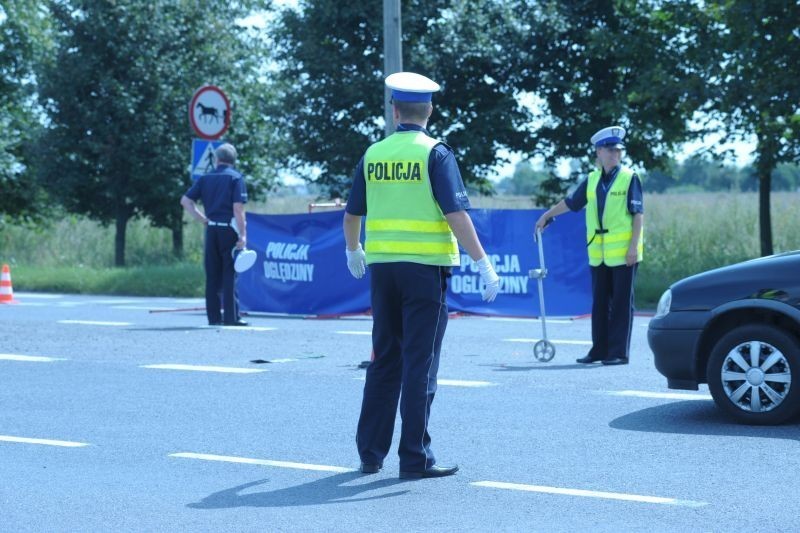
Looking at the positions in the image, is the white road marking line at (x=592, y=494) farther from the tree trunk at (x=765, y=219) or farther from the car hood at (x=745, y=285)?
the tree trunk at (x=765, y=219)

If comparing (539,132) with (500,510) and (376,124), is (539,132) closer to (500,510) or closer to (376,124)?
(376,124)

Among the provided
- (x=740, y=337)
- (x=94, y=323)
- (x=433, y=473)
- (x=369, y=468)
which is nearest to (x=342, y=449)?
(x=369, y=468)

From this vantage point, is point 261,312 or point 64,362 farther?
point 261,312

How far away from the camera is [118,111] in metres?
33.4

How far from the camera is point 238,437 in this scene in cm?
812

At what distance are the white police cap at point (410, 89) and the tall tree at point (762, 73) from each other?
18.4 metres

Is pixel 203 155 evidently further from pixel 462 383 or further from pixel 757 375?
pixel 757 375

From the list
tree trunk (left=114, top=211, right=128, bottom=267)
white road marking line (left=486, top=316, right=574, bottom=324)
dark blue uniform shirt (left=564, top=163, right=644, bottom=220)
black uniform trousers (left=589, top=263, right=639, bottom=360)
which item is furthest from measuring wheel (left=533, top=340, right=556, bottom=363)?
tree trunk (left=114, top=211, right=128, bottom=267)

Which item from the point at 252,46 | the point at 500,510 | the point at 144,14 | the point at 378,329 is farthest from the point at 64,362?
the point at 252,46

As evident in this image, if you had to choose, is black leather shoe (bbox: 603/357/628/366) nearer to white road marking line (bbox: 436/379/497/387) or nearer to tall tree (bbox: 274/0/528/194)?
white road marking line (bbox: 436/379/497/387)

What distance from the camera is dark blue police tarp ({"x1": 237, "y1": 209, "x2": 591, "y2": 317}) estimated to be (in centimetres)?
1694

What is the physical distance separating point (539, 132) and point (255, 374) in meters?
22.8

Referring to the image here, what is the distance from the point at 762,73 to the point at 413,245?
1951 centimetres

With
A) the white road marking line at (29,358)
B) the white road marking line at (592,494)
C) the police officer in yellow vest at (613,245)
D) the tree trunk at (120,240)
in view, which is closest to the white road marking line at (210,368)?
the white road marking line at (29,358)
